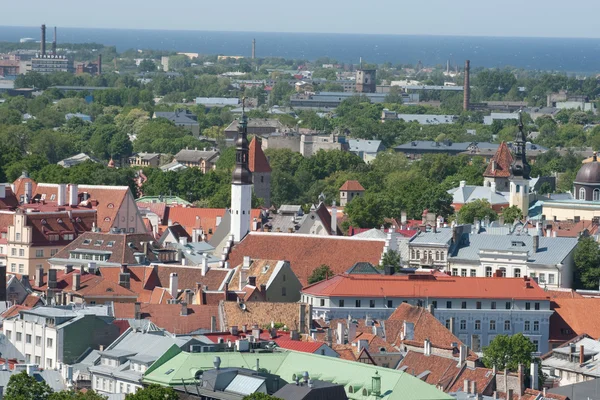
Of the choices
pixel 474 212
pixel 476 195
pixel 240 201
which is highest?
pixel 240 201

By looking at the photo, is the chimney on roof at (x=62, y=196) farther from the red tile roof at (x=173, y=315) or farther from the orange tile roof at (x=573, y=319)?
the red tile roof at (x=173, y=315)

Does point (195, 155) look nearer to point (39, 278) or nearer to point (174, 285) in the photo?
point (39, 278)

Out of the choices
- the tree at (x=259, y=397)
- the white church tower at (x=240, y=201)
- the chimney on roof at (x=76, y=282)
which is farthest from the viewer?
the white church tower at (x=240, y=201)

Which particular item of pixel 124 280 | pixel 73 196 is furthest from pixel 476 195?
pixel 124 280

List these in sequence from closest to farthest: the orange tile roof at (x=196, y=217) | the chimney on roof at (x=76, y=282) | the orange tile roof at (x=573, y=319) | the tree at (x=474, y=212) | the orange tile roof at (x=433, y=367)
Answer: the orange tile roof at (x=433, y=367) < the chimney on roof at (x=76, y=282) < the orange tile roof at (x=573, y=319) < the orange tile roof at (x=196, y=217) < the tree at (x=474, y=212)

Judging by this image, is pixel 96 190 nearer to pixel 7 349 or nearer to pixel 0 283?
pixel 0 283

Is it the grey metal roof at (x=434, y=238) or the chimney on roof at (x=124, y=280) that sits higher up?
the chimney on roof at (x=124, y=280)

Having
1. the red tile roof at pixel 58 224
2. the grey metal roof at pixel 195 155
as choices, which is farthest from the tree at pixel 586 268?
the grey metal roof at pixel 195 155
